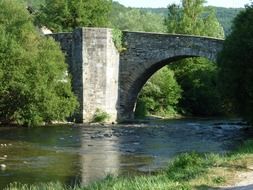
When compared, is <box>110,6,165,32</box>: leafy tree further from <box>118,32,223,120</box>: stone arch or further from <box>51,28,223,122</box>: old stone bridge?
<box>51,28,223,122</box>: old stone bridge

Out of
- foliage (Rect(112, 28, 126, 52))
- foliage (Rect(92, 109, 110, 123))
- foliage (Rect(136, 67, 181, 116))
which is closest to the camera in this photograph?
foliage (Rect(92, 109, 110, 123))

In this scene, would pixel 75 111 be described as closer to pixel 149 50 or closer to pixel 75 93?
pixel 75 93

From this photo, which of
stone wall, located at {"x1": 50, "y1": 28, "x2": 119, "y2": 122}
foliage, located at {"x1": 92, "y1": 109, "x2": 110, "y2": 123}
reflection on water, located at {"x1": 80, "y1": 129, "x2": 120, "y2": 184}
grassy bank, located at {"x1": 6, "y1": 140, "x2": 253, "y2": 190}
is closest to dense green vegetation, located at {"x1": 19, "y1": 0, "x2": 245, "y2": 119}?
stone wall, located at {"x1": 50, "y1": 28, "x2": 119, "y2": 122}

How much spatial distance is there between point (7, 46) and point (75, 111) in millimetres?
5914

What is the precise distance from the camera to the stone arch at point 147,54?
33438 millimetres

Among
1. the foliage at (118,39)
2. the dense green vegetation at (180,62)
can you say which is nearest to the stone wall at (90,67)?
the foliage at (118,39)

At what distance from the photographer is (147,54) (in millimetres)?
34812

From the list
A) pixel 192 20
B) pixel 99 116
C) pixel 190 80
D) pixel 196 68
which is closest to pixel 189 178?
pixel 99 116

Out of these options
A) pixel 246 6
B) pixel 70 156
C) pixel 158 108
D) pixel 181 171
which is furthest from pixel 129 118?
pixel 181 171

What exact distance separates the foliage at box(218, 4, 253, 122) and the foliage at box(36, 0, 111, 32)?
17.0 metres

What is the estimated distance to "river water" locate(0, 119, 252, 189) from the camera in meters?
16.2

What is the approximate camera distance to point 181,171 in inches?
484

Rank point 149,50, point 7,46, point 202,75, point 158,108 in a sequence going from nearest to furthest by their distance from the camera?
1. point 7,46
2. point 149,50
3. point 158,108
4. point 202,75

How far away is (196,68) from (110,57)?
1642cm
